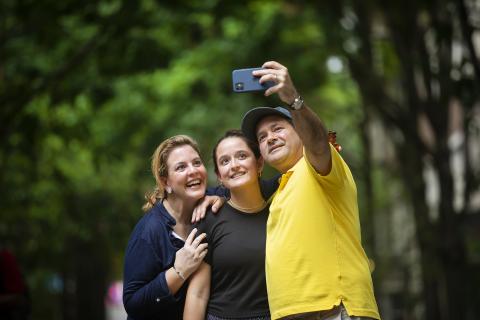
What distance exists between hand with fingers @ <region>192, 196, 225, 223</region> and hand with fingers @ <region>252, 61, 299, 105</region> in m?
1.04

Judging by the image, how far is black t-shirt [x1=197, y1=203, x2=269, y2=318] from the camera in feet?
17.8

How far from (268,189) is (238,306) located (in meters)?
0.71

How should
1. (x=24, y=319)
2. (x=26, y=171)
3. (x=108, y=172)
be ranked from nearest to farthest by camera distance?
(x=24, y=319)
(x=26, y=171)
(x=108, y=172)

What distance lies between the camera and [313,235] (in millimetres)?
4941

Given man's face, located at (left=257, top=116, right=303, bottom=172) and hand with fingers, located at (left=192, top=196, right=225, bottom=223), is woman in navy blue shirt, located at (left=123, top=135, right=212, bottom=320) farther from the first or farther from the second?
man's face, located at (left=257, top=116, right=303, bottom=172)

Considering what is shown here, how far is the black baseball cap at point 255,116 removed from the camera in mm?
5340

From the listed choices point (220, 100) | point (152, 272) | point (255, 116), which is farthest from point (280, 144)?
point (220, 100)

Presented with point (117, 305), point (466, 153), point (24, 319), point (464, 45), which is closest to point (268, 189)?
point (24, 319)

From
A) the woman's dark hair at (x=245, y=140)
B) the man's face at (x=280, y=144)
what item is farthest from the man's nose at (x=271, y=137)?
the woman's dark hair at (x=245, y=140)

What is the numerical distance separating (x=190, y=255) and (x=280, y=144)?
2.58 ft

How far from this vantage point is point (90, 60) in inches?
541

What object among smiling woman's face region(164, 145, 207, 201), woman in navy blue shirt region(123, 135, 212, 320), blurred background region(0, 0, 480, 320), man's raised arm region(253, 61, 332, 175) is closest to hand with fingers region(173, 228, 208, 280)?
woman in navy blue shirt region(123, 135, 212, 320)

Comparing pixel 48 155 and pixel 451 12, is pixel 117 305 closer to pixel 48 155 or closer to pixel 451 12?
pixel 48 155

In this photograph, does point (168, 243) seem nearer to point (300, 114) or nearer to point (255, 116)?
point (255, 116)
